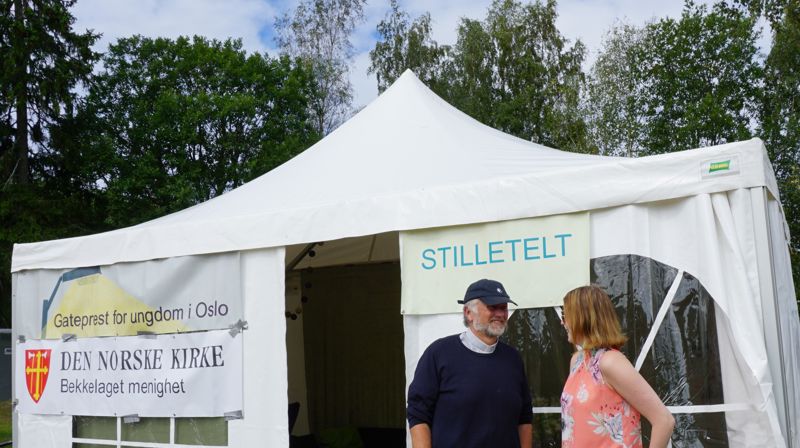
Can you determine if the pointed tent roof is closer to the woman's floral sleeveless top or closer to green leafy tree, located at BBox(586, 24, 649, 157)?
the woman's floral sleeveless top

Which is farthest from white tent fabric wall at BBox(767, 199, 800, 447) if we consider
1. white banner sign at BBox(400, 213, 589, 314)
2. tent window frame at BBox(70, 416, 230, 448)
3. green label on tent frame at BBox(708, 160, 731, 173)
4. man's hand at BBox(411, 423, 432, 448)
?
tent window frame at BBox(70, 416, 230, 448)

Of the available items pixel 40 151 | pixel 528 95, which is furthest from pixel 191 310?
pixel 528 95

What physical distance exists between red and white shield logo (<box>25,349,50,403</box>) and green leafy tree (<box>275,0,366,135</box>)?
69.5 feet

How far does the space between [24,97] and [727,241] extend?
18379 mm

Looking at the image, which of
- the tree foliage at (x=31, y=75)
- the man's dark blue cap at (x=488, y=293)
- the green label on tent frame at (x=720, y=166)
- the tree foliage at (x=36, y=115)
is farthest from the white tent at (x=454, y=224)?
the tree foliage at (x=31, y=75)

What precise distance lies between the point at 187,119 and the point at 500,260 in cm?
2067

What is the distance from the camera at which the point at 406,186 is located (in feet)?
15.3

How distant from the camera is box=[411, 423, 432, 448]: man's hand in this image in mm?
3018

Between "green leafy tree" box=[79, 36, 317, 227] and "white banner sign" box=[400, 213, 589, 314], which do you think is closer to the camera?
"white banner sign" box=[400, 213, 589, 314]

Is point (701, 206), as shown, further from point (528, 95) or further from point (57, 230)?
point (528, 95)

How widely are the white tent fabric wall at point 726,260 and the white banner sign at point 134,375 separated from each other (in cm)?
224

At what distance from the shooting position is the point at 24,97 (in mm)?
18766

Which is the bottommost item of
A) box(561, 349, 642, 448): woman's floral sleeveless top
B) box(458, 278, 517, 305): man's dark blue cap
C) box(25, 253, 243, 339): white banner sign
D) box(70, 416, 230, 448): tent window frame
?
box(70, 416, 230, 448): tent window frame

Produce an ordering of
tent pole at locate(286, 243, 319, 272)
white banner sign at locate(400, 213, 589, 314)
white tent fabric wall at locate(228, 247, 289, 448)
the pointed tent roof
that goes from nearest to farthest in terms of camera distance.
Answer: the pointed tent roof, white banner sign at locate(400, 213, 589, 314), white tent fabric wall at locate(228, 247, 289, 448), tent pole at locate(286, 243, 319, 272)
